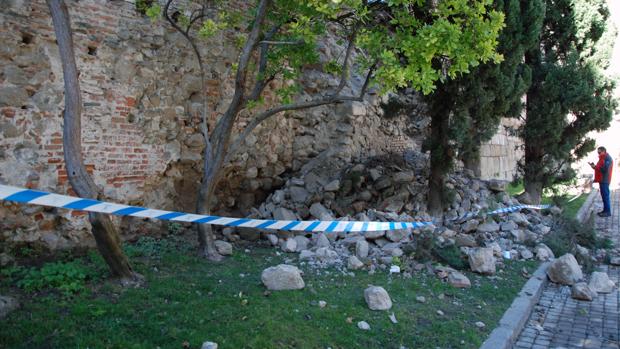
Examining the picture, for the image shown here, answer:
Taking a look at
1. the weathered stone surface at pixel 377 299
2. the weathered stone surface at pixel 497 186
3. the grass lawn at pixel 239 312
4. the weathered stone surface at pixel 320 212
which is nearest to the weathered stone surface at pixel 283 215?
the weathered stone surface at pixel 320 212

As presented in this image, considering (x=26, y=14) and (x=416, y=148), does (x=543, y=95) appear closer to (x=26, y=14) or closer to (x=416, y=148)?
(x=416, y=148)

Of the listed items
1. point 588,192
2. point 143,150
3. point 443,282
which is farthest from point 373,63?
point 588,192

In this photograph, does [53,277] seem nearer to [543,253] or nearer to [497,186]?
[543,253]

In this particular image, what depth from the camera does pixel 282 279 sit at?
16.3ft

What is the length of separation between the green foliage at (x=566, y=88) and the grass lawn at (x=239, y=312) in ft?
18.2

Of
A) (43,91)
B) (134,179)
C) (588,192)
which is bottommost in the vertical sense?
(588,192)

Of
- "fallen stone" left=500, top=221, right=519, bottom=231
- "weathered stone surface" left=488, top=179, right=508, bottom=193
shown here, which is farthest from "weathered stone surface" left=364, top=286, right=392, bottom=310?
"weathered stone surface" left=488, top=179, right=508, bottom=193

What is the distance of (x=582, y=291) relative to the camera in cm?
582

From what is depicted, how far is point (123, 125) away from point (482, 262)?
5034 millimetres

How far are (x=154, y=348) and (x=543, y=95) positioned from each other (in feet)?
31.5

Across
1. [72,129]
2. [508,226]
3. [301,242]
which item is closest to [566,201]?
[508,226]

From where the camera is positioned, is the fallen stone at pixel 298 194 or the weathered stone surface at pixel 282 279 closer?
the weathered stone surface at pixel 282 279

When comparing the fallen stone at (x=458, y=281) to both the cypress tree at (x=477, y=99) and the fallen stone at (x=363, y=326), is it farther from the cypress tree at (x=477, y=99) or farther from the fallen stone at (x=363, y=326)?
the cypress tree at (x=477, y=99)

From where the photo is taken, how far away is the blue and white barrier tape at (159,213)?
11.1 ft
